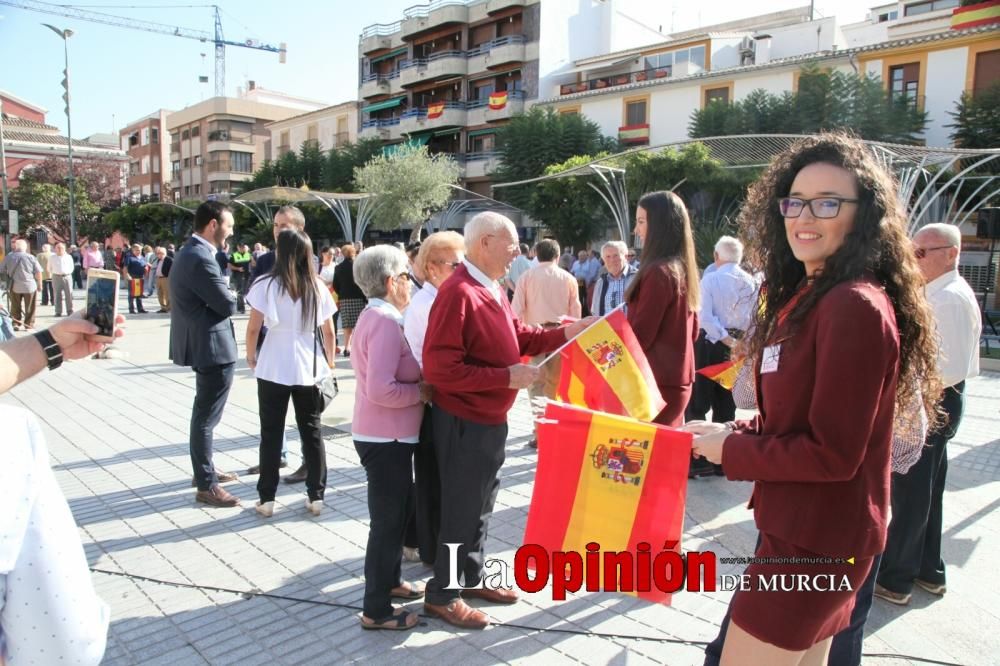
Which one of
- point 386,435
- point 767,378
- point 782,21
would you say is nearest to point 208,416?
point 386,435

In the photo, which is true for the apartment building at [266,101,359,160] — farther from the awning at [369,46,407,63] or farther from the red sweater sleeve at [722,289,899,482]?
the red sweater sleeve at [722,289,899,482]

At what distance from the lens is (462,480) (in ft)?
10.2

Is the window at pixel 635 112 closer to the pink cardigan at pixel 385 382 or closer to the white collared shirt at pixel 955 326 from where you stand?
the white collared shirt at pixel 955 326

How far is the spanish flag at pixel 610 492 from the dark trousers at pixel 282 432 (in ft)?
7.88

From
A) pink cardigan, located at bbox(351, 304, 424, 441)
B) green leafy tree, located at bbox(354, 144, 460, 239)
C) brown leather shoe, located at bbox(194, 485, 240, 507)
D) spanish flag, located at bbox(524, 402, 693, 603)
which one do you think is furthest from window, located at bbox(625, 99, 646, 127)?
spanish flag, located at bbox(524, 402, 693, 603)

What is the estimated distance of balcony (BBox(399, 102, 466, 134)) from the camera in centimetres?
4416

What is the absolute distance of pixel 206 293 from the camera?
4.57m

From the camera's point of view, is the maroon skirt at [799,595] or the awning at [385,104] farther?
the awning at [385,104]

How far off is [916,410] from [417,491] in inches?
95.3

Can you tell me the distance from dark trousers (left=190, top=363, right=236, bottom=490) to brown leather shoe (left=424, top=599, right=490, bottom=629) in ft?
7.80

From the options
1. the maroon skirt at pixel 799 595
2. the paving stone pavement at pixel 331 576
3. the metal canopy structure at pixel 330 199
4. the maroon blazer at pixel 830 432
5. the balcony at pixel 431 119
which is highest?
the balcony at pixel 431 119

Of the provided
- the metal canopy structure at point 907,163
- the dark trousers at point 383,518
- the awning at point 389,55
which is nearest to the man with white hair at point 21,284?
the metal canopy structure at point 907,163

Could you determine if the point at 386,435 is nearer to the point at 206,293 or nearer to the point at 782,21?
the point at 206,293

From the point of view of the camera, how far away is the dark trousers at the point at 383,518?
310 cm
